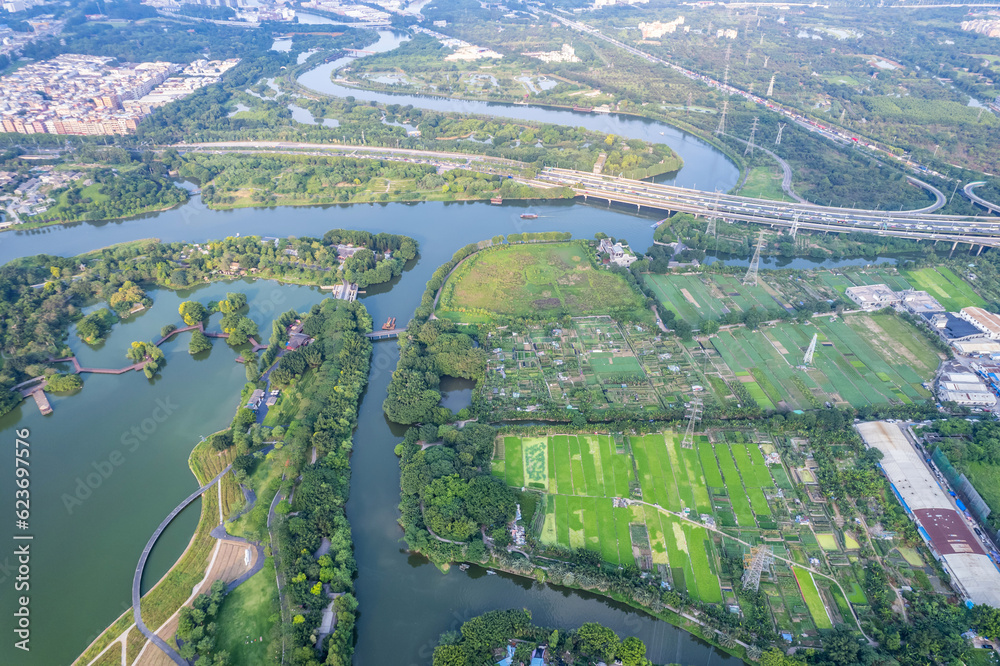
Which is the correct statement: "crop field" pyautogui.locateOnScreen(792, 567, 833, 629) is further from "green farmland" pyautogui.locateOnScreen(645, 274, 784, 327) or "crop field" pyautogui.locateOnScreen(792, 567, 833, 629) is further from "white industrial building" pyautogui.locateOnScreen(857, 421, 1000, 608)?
"green farmland" pyautogui.locateOnScreen(645, 274, 784, 327)

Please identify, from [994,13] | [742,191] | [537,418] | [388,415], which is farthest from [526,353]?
[994,13]

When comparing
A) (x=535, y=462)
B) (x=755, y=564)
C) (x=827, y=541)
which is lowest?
(x=535, y=462)

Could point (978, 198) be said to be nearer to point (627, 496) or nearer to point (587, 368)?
point (587, 368)

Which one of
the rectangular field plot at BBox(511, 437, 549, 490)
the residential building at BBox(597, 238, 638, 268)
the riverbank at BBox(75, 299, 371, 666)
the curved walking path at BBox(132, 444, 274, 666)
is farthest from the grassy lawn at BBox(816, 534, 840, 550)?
→ the residential building at BBox(597, 238, 638, 268)

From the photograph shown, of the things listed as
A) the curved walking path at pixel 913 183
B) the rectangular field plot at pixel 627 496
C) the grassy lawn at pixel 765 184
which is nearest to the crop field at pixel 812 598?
the rectangular field plot at pixel 627 496

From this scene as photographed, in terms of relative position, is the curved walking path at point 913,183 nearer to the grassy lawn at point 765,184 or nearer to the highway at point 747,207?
the highway at point 747,207

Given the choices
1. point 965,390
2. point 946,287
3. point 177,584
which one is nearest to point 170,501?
point 177,584
